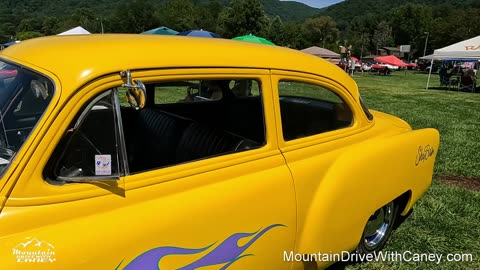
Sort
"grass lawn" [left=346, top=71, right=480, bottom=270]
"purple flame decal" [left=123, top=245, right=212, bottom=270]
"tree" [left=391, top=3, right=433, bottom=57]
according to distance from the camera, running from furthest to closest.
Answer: "tree" [left=391, top=3, right=433, bottom=57]
"grass lawn" [left=346, top=71, right=480, bottom=270]
"purple flame decal" [left=123, top=245, right=212, bottom=270]

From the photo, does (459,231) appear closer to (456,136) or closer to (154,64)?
(154,64)

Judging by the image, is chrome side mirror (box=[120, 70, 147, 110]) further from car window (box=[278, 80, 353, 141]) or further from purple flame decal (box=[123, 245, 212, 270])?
car window (box=[278, 80, 353, 141])

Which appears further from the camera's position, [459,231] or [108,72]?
[459,231]

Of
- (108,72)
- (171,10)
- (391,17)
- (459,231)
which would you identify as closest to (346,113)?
(108,72)

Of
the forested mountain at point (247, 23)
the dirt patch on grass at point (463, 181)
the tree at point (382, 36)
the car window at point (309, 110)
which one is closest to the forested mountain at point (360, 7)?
the forested mountain at point (247, 23)

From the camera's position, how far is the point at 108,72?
1581 mm

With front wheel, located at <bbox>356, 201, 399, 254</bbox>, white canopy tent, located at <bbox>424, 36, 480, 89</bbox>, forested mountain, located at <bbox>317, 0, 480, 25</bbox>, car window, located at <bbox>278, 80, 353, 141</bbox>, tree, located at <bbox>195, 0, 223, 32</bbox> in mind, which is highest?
forested mountain, located at <bbox>317, 0, 480, 25</bbox>

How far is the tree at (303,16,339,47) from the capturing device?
11525 centimetres

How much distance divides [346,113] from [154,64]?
1.47 metres

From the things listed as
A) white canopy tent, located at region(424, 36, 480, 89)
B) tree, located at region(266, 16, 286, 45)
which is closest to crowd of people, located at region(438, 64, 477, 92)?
white canopy tent, located at region(424, 36, 480, 89)

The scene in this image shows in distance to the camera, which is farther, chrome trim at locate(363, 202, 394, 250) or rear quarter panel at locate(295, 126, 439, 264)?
chrome trim at locate(363, 202, 394, 250)

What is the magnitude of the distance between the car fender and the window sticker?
1125mm

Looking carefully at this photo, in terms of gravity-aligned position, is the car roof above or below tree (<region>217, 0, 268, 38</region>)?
below

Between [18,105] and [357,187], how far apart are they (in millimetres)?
1869
